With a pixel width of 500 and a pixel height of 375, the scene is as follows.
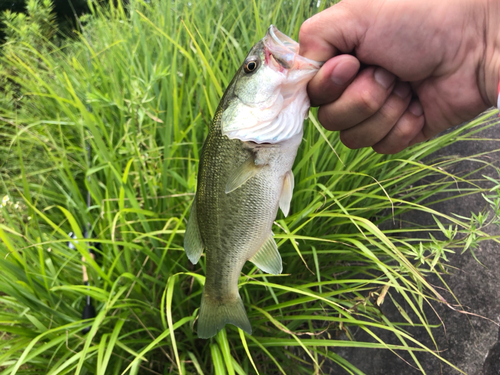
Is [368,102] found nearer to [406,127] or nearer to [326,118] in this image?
[326,118]

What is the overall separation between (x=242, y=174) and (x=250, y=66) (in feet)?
1.14

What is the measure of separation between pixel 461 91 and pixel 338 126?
474 mm

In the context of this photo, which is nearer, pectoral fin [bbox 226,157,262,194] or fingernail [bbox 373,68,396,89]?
pectoral fin [bbox 226,157,262,194]

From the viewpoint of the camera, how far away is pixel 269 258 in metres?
1.08

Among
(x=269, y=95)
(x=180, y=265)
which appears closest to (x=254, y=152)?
(x=269, y=95)

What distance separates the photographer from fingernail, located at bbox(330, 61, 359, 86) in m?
1.02

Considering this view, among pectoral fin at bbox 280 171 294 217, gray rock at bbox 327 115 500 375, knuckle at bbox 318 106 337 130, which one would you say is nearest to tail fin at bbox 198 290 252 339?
pectoral fin at bbox 280 171 294 217

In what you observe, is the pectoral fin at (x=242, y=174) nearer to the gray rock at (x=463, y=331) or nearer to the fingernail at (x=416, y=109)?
the fingernail at (x=416, y=109)

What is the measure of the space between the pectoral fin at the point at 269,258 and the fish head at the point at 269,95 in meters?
0.35

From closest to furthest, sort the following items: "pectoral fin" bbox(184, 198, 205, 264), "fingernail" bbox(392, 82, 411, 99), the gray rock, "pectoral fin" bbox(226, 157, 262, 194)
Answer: "pectoral fin" bbox(226, 157, 262, 194) < "pectoral fin" bbox(184, 198, 205, 264) < "fingernail" bbox(392, 82, 411, 99) < the gray rock

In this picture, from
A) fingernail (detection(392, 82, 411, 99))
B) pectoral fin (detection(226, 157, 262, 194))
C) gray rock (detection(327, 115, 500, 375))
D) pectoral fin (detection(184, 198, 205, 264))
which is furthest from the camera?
gray rock (detection(327, 115, 500, 375))

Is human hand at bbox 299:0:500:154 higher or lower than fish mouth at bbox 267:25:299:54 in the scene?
lower

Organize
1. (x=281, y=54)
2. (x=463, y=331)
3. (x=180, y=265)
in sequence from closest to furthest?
1. (x=281, y=54)
2. (x=180, y=265)
3. (x=463, y=331)

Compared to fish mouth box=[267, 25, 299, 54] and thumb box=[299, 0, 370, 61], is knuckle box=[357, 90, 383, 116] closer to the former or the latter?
thumb box=[299, 0, 370, 61]
